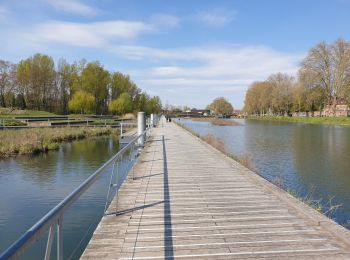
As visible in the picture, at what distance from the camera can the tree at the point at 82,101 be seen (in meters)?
63.9

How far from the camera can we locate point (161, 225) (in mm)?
5680

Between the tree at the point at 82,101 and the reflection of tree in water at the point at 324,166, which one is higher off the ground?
the tree at the point at 82,101

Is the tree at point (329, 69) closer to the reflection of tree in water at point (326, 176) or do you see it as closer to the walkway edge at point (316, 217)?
the reflection of tree in water at point (326, 176)

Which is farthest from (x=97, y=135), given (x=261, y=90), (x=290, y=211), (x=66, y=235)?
(x=261, y=90)

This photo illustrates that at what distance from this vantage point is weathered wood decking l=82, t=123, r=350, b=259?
15.2ft

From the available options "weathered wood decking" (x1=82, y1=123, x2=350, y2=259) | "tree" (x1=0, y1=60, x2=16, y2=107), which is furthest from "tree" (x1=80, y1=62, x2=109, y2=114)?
"weathered wood decking" (x1=82, y1=123, x2=350, y2=259)

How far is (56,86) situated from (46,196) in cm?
6376

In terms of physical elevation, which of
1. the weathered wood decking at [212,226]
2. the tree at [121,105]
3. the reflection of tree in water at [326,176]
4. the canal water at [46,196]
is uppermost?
the tree at [121,105]

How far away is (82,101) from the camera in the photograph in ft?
210

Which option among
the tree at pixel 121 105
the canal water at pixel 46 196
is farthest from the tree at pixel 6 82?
the canal water at pixel 46 196

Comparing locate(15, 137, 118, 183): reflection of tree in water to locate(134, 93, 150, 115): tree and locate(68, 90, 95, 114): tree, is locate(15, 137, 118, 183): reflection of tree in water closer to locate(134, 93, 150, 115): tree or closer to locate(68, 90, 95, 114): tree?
locate(68, 90, 95, 114): tree

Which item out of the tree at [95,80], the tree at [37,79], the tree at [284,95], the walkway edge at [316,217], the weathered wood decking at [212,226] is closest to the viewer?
the weathered wood decking at [212,226]

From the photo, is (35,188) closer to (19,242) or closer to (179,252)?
→ (179,252)

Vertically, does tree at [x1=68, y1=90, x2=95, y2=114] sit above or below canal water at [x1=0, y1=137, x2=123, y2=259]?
above
